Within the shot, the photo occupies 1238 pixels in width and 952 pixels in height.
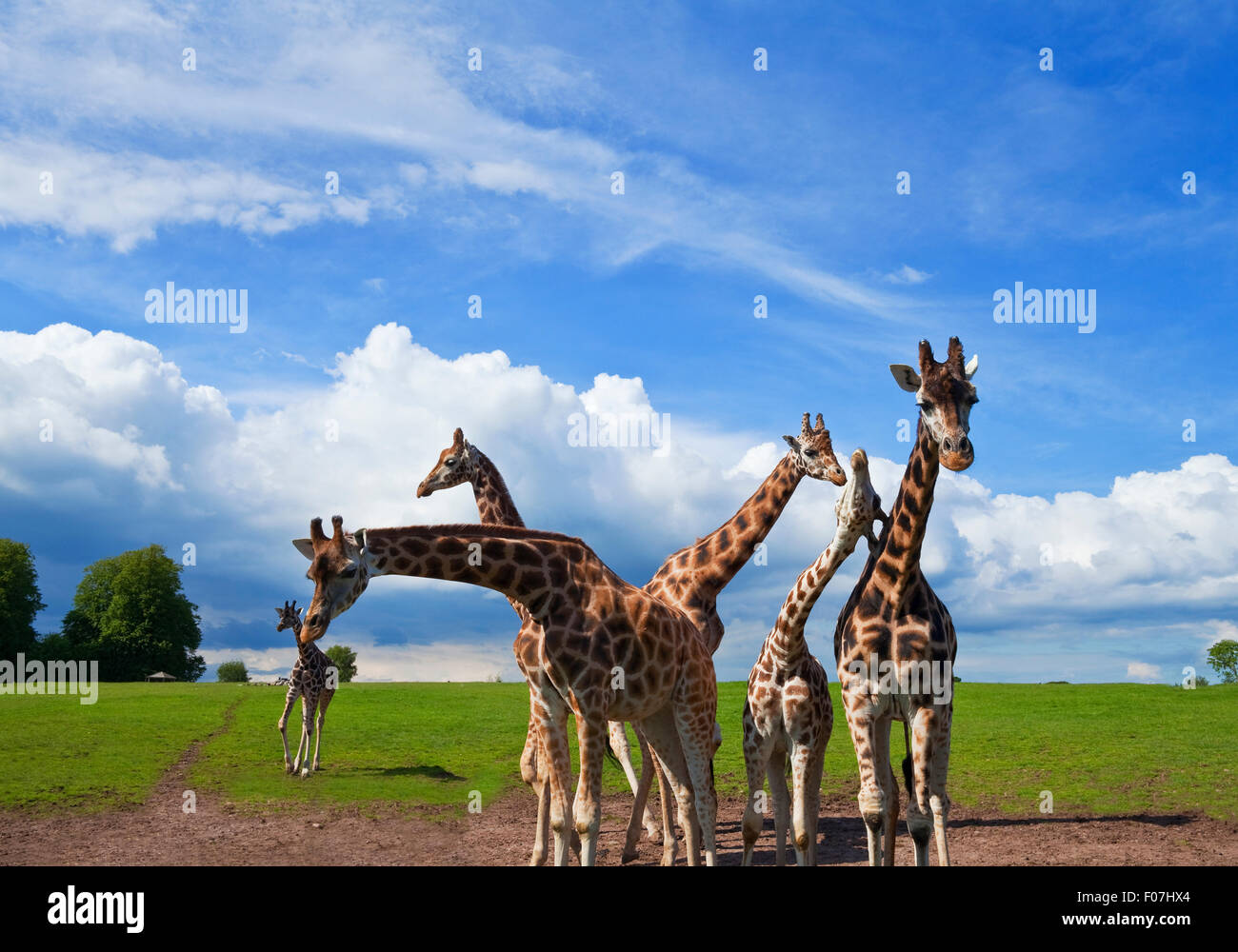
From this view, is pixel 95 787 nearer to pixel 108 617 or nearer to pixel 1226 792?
pixel 1226 792

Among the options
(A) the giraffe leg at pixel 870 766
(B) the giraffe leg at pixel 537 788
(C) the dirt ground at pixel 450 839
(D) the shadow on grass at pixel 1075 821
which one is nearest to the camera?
(A) the giraffe leg at pixel 870 766

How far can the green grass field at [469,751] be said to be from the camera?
1923 centimetres

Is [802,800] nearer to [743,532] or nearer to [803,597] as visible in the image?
[803,597]

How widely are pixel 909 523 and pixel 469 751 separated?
1872 cm

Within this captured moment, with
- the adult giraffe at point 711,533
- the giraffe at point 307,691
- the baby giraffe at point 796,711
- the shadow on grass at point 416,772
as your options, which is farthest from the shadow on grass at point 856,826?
the giraffe at point 307,691

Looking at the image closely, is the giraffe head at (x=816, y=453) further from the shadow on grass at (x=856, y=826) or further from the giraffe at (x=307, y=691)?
the giraffe at (x=307, y=691)

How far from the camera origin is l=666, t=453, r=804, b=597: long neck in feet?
44.8

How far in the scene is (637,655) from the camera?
10039 mm

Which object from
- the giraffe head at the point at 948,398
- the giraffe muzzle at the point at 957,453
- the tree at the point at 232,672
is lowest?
the tree at the point at 232,672

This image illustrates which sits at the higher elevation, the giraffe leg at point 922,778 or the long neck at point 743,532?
the long neck at point 743,532

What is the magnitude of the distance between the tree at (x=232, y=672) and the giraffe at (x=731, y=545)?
83546mm

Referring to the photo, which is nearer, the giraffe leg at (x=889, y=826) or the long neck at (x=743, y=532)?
the giraffe leg at (x=889, y=826)

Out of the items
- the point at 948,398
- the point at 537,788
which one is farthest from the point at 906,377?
the point at 537,788
